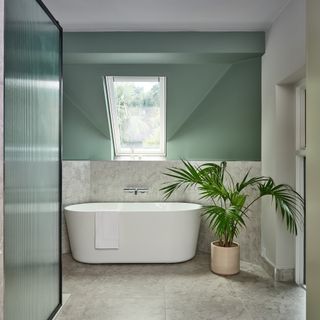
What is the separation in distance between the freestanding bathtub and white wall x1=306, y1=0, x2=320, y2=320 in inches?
80.1

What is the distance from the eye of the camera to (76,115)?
182 inches

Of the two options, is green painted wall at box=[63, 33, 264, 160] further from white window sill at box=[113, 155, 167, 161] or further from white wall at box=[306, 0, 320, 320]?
white wall at box=[306, 0, 320, 320]

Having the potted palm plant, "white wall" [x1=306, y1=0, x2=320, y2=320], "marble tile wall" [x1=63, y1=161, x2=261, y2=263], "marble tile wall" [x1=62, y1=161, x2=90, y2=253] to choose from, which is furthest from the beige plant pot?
"marble tile wall" [x1=62, y1=161, x2=90, y2=253]

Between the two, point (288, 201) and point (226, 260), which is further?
point (226, 260)

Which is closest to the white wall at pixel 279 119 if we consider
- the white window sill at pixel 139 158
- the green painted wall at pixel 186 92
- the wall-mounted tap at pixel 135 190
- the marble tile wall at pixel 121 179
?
the green painted wall at pixel 186 92

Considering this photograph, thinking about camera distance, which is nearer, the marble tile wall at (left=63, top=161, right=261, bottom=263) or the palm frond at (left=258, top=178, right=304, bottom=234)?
the palm frond at (left=258, top=178, right=304, bottom=234)

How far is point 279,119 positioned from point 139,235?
6.61 ft

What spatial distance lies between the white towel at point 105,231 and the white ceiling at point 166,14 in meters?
2.11

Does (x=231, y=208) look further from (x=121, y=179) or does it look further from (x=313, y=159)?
(x=121, y=179)

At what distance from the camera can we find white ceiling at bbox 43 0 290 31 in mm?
3068

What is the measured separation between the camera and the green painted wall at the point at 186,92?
3.67 m

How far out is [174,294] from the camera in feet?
9.96

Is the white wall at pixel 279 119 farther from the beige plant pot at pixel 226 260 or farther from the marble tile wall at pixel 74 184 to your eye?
the marble tile wall at pixel 74 184

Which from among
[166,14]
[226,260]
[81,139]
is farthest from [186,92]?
[226,260]
